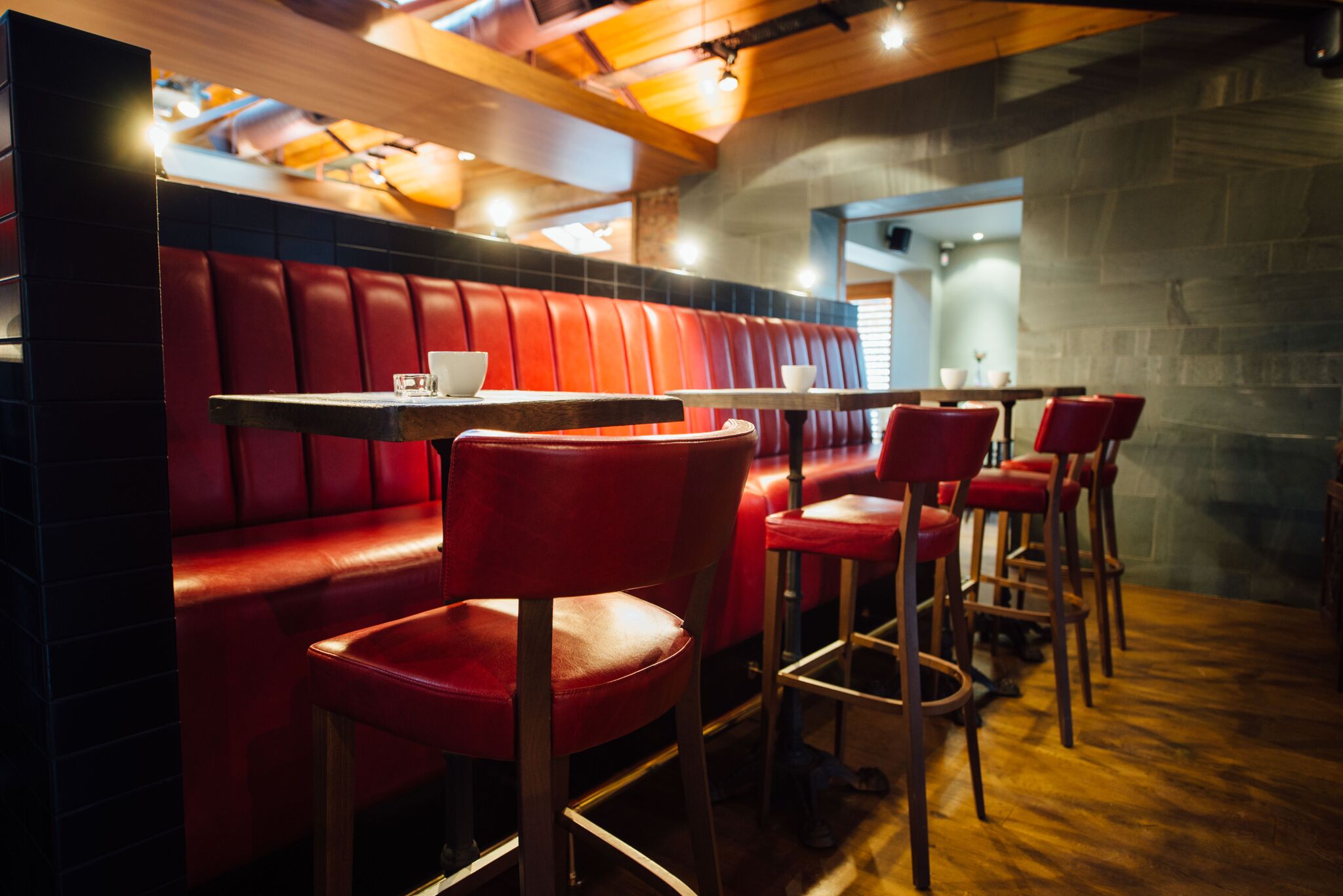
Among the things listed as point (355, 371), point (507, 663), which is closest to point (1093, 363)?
point (355, 371)

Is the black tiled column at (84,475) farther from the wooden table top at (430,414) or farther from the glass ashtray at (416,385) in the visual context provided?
the glass ashtray at (416,385)

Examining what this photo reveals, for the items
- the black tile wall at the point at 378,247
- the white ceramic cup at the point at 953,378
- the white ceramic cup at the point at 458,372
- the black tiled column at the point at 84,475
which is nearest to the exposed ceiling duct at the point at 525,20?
the black tile wall at the point at 378,247

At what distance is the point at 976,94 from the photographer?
4.80m

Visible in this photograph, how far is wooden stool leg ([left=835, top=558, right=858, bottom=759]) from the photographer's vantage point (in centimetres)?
200

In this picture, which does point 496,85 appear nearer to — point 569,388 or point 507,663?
point 569,388

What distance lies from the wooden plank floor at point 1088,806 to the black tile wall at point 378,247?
5.26 feet

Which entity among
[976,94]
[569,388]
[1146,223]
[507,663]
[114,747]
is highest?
[976,94]

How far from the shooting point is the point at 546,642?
2.63 feet

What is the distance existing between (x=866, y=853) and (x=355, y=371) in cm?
165

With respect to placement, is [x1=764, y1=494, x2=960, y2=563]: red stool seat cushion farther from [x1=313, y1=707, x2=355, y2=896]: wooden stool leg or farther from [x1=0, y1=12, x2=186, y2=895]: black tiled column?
[x1=0, y1=12, x2=186, y2=895]: black tiled column

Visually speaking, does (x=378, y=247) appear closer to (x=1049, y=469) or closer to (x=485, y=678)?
(x=485, y=678)

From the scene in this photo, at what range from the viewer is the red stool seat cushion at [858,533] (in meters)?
1.63

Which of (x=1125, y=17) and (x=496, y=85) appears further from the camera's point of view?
(x=496, y=85)

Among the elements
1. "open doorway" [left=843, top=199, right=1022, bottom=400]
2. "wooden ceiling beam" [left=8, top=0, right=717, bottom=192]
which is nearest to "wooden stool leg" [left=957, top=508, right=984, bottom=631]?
"wooden ceiling beam" [left=8, top=0, right=717, bottom=192]
